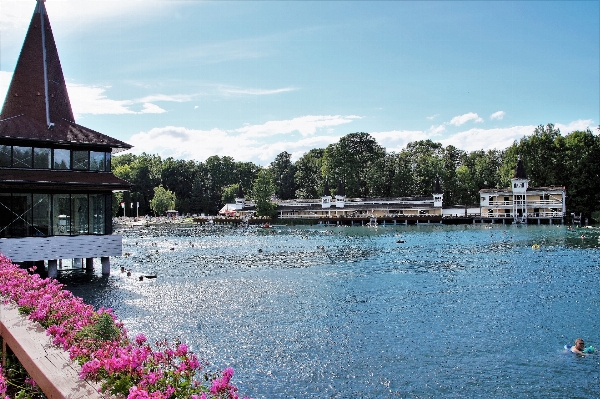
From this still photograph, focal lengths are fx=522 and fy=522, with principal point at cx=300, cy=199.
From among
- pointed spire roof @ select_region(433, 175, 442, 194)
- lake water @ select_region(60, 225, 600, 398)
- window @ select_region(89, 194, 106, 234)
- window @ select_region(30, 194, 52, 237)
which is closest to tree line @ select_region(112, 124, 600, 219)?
pointed spire roof @ select_region(433, 175, 442, 194)

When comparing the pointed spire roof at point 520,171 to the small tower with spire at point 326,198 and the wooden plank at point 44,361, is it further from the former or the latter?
the wooden plank at point 44,361

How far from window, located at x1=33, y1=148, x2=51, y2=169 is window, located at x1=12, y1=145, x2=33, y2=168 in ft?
0.68

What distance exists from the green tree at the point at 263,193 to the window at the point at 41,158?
92625 mm

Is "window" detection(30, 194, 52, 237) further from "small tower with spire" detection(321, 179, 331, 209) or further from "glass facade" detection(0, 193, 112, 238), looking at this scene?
"small tower with spire" detection(321, 179, 331, 209)

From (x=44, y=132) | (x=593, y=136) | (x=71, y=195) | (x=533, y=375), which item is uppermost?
(x=593, y=136)

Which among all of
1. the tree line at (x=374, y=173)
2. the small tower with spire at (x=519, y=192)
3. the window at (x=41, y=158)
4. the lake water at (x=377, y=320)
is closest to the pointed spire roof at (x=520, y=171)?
the small tower with spire at (x=519, y=192)

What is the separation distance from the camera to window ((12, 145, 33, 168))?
28375 mm

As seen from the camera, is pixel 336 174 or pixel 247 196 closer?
pixel 336 174

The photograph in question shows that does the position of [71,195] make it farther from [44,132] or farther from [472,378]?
[472,378]

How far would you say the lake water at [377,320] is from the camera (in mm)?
16297

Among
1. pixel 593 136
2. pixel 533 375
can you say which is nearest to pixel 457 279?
pixel 533 375

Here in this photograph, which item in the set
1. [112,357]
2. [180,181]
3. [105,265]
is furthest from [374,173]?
[112,357]

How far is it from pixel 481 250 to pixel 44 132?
43941mm

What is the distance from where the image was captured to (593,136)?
106250 mm
